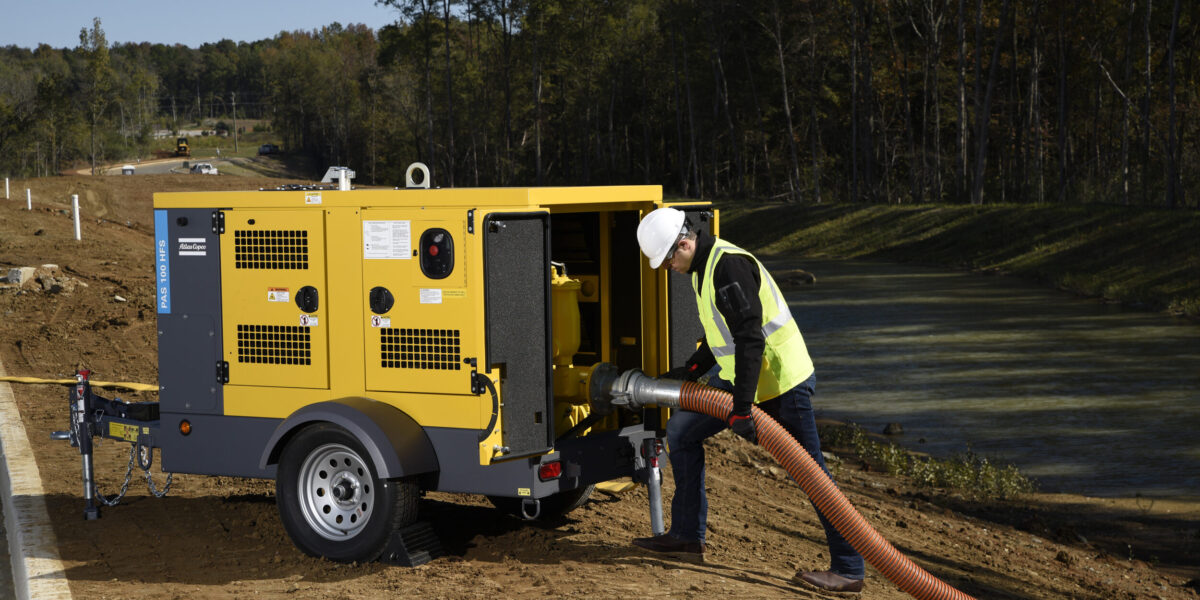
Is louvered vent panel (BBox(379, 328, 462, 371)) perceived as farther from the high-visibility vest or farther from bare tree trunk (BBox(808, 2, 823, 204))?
bare tree trunk (BBox(808, 2, 823, 204))

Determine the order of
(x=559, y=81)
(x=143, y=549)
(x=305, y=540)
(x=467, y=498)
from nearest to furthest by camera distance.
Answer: (x=305, y=540), (x=143, y=549), (x=467, y=498), (x=559, y=81)

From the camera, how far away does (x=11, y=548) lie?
786 cm

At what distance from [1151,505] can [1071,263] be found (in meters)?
22.9

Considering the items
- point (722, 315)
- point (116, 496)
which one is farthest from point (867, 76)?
point (722, 315)

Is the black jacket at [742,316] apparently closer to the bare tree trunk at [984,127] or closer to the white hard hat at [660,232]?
the white hard hat at [660,232]

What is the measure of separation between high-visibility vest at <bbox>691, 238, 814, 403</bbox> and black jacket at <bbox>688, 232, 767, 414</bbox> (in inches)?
3.2

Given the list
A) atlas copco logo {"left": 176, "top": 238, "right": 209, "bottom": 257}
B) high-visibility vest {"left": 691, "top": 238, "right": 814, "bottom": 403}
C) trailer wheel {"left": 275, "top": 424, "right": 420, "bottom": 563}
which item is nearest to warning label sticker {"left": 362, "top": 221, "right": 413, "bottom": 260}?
trailer wheel {"left": 275, "top": 424, "right": 420, "bottom": 563}

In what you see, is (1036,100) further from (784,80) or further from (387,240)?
(387,240)

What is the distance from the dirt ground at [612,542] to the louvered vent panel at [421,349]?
1187mm

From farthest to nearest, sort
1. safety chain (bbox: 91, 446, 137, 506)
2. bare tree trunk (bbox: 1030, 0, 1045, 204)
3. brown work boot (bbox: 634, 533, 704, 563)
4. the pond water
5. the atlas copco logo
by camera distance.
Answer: bare tree trunk (bbox: 1030, 0, 1045, 204), the pond water, safety chain (bbox: 91, 446, 137, 506), the atlas copco logo, brown work boot (bbox: 634, 533, 704, 563)

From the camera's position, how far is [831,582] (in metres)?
6.83

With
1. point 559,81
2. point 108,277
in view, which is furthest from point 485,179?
point 108,277

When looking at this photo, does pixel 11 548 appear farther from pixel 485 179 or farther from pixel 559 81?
pixel 485 179

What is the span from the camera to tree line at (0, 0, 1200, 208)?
4762cm
